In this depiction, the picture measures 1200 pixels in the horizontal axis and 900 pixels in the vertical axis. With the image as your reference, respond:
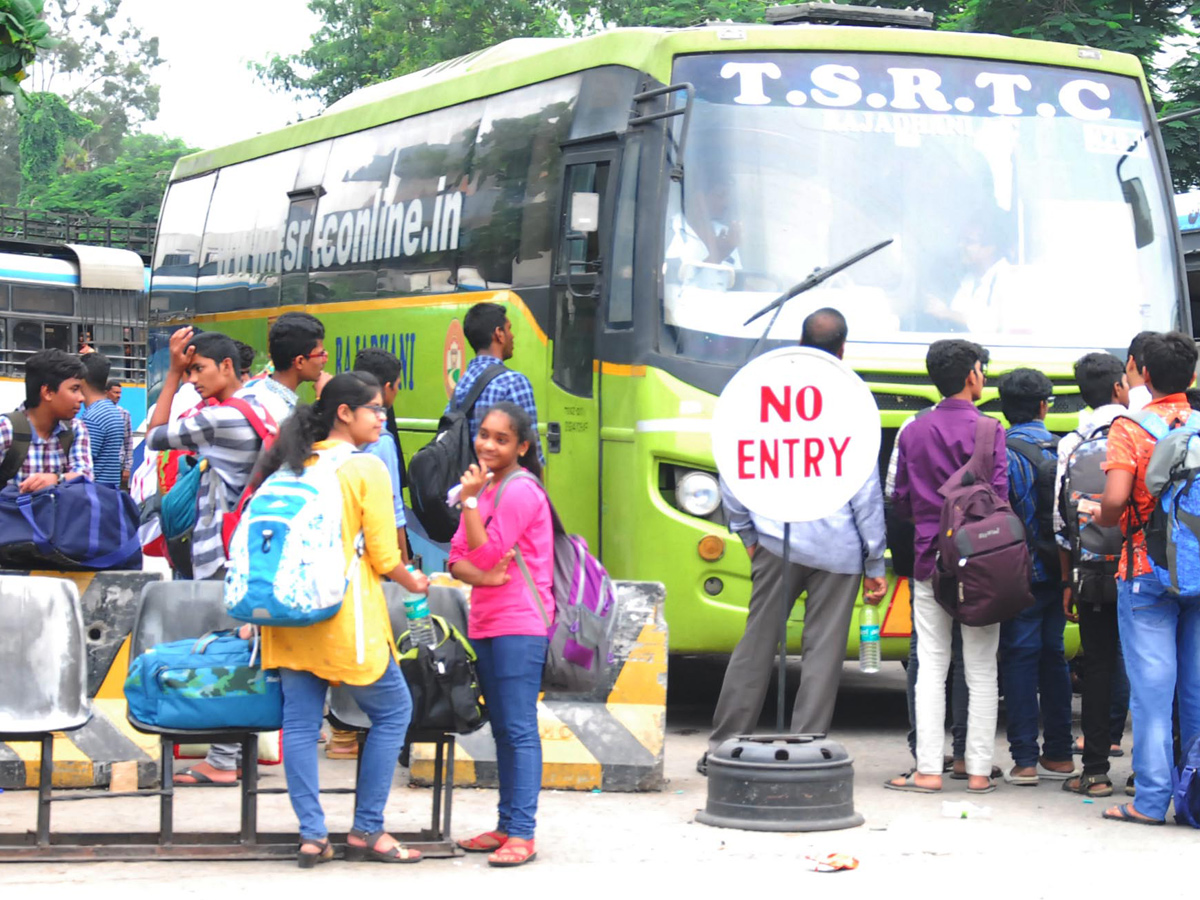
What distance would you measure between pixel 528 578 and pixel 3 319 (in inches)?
1079

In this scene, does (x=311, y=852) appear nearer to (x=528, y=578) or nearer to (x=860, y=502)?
(x=528, y=578)

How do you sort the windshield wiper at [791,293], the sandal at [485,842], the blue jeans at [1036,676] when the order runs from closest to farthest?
1. the sandal at [485,842]
2. the blue jeans at [1036,676]
3. the windshield wiper at [791,293]

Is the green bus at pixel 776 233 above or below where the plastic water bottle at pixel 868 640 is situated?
above

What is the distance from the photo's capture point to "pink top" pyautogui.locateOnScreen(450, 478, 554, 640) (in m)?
6.27

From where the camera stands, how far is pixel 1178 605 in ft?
23.7

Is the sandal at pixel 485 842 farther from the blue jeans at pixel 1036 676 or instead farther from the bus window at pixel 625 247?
the bus window at pixel 625 247

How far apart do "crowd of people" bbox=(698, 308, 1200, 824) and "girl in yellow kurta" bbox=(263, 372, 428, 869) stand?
79.3 inches

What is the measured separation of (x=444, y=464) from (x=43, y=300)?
2586 centimetres

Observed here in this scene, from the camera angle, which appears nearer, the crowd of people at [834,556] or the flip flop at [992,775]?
the crowd of people at [834,556]

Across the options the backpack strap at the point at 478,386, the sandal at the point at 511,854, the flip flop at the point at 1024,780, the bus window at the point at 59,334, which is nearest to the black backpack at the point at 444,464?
the backpack strap at the point at 478,386

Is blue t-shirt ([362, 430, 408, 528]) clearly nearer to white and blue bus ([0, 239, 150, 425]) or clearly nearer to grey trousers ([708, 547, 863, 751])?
grey trousers ([708, 547, 863, 751])

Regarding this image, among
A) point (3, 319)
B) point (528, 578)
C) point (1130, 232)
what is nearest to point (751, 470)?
point (528, 578)

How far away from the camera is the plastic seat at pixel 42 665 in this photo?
250 inches

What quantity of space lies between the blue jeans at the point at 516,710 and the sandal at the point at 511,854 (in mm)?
27
